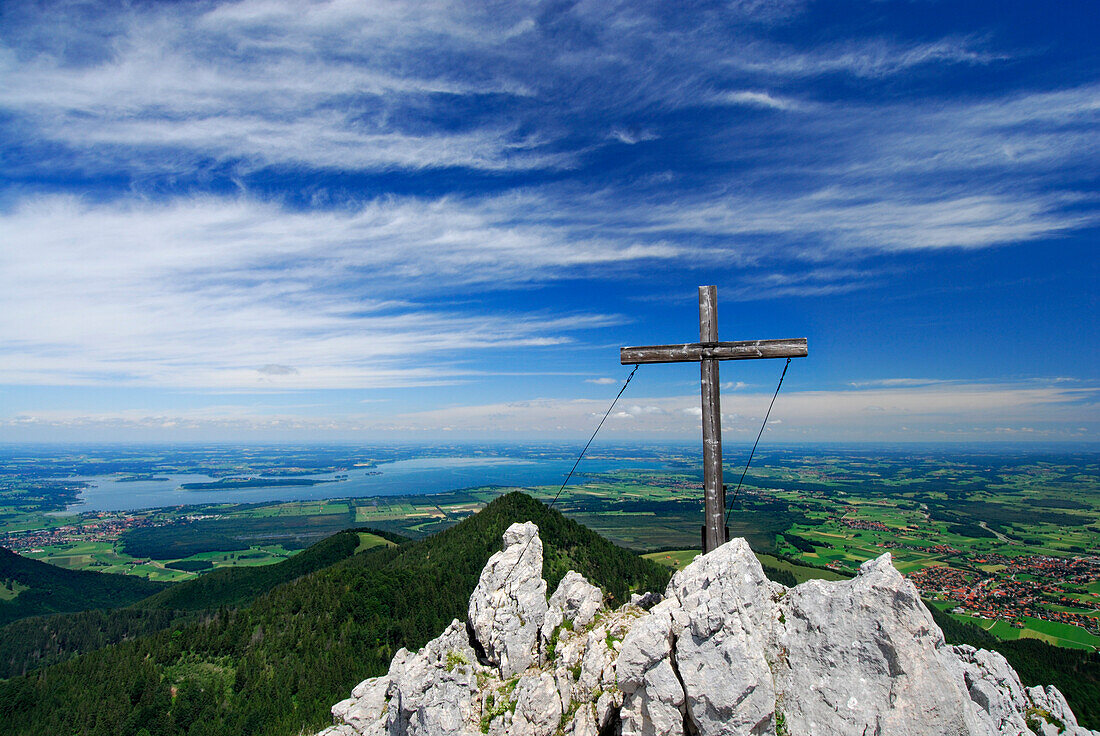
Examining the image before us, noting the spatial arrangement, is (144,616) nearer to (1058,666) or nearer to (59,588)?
(59,588)

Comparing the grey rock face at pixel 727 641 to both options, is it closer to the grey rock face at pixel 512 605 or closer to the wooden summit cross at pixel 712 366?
the wooden summit cross at pixel 712 366

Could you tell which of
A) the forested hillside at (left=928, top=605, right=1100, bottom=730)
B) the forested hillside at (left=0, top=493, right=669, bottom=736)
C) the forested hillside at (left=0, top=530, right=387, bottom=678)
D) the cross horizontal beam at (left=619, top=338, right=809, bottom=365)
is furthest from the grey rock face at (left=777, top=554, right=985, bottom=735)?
the forested hillside at (left=0, top=530, right=387, bottom=678)

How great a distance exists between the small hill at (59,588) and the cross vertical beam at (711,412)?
217051 millimetres

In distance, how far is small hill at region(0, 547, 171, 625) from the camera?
158250 millimetres

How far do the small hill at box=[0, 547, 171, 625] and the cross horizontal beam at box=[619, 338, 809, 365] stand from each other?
21694 cm

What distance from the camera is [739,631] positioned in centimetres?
919

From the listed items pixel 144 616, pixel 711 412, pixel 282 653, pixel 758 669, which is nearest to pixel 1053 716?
pixel 758 669

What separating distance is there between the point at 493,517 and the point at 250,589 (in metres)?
88.4

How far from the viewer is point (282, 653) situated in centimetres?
6831

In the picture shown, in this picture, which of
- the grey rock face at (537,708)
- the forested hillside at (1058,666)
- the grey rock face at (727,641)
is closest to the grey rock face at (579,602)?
the grey rock face at (537,708)

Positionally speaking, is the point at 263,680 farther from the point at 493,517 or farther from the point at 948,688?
the point at 948,688

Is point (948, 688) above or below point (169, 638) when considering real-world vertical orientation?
above

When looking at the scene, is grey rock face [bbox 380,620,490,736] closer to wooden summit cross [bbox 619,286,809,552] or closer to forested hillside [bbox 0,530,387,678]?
wooden summit cross [bbox 619,286,809,552]

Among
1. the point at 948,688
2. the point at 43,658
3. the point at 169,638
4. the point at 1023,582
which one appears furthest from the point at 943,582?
the point at 43,658
